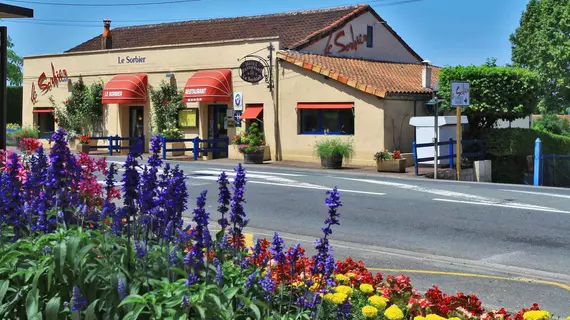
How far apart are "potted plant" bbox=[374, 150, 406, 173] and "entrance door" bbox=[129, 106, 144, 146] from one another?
13.4 meters

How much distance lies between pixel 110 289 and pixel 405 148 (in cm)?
2139

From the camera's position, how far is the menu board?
2842 centimetres

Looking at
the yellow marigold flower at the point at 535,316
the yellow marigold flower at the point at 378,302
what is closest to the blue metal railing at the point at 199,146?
the yellow marigold flower at the point at 378,302

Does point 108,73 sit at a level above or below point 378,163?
above

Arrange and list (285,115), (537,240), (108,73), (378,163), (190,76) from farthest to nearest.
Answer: (108,73), (190,76), (285,115), (378,163), (537,240)

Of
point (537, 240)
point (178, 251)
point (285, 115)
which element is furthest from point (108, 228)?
point (285, 115)

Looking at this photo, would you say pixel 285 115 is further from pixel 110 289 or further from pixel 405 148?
pixel 110 289

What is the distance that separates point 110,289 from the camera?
334 centimetres

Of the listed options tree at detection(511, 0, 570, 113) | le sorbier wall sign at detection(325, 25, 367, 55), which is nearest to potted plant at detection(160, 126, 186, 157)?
le sorbier wall sign at detection(325, 25, 367, 55)

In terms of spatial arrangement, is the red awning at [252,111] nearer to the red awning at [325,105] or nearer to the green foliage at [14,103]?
the red awning at [325,105]

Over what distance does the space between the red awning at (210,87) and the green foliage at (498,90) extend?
8.89 metres

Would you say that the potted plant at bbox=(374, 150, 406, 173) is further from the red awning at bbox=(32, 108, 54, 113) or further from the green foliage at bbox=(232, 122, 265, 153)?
the red awning at bbox=(32, 108, 54, 113)

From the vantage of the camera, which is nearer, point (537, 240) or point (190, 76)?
point (537, 240)

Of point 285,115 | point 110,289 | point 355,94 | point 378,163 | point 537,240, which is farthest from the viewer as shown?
point 285,115
